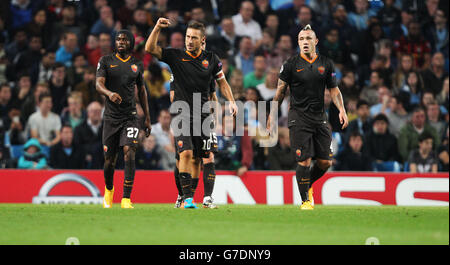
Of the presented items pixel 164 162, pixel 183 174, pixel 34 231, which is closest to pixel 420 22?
pixel 164 162

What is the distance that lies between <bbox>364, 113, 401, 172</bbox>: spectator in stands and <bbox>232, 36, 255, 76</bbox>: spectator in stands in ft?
11.7

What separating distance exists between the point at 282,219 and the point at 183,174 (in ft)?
6.77

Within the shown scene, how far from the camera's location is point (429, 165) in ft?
57.2

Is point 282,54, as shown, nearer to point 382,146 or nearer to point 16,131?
point 382,146

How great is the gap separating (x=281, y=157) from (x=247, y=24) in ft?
16.5

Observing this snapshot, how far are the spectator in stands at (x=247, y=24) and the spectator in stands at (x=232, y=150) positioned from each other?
4.85 m

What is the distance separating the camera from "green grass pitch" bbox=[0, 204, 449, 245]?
7223 millimetres

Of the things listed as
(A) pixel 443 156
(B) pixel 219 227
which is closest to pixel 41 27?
(A) pixel 443 156

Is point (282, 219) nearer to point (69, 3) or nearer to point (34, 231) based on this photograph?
point (34, 231)

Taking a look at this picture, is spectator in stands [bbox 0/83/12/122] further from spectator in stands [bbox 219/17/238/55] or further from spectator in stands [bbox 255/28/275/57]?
spectator in stands [bbox 255/28/275/57]

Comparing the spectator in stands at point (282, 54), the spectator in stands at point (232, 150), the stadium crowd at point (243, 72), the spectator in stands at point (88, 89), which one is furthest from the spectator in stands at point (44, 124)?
the spectator in stands at point (282, 54)

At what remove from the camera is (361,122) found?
18172 millimetres

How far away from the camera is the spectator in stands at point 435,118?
1859 cm

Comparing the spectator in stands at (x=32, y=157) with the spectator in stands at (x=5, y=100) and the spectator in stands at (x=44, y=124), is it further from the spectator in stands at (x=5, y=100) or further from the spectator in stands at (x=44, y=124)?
the spectator in stands at (x=5, y=100)
